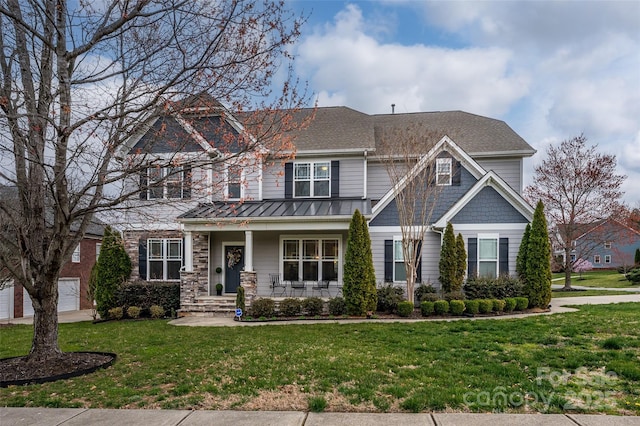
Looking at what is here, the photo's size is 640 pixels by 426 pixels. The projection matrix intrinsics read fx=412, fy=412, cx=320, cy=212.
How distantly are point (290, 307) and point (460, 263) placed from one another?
239 inches

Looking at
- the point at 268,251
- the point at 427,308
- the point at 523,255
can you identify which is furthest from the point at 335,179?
the point at 523,255

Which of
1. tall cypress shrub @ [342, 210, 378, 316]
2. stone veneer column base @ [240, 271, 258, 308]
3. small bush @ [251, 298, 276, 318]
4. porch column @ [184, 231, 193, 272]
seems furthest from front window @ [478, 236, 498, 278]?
porch column @ [184, 231, 193, 272]

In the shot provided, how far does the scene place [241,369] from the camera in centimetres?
662

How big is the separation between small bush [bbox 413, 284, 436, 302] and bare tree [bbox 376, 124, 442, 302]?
455mm

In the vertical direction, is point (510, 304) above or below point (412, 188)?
below

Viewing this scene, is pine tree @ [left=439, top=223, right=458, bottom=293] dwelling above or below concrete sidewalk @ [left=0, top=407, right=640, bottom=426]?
above

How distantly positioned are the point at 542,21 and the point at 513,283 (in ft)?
26.6

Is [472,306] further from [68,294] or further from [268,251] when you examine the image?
[68,294]

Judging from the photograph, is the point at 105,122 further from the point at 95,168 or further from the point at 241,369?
the point at 241,369

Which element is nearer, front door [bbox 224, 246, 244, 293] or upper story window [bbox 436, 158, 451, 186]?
upper story window [bbox 436, 158, 451, 186]

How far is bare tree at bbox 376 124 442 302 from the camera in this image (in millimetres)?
14188

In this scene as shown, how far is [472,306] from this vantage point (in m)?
12.9

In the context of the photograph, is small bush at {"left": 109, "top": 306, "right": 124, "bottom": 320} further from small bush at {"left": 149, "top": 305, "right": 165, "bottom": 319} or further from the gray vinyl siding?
the gray vinyl siding

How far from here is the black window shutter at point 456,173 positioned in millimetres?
15383
